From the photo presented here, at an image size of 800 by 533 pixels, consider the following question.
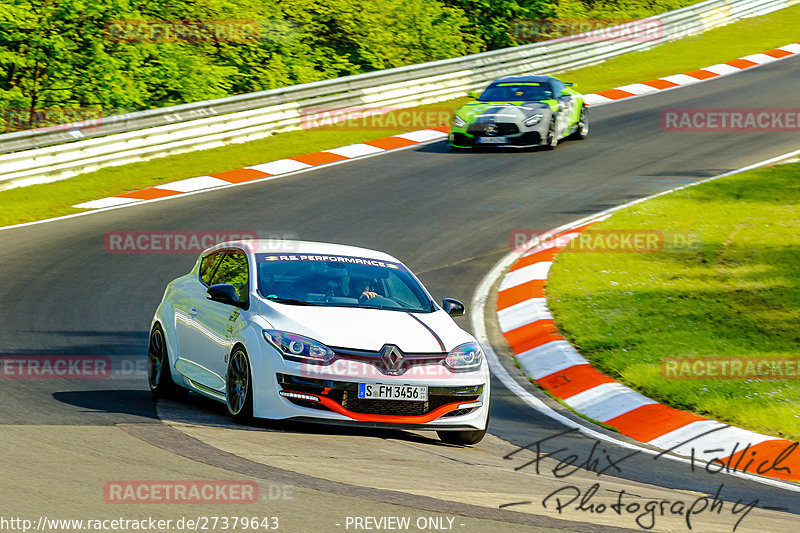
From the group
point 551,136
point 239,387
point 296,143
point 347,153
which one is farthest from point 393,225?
point 239,387

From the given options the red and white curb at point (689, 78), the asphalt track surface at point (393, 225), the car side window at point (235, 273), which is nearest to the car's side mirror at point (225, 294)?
the car side window at point (235, 273)

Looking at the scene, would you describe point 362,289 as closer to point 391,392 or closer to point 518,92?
point 391,392

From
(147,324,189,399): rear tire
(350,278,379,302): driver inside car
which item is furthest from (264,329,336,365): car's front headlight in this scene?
(147,324,189,399): rear tire

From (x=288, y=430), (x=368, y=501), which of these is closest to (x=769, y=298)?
(x=288, y=430)

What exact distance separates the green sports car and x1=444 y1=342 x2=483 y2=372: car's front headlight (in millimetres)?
13481

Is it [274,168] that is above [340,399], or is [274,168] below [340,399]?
below

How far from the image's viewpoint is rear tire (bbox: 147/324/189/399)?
361 inches

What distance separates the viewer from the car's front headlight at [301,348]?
7727mm

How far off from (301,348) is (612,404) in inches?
136

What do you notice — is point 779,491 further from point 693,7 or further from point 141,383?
point 693,7

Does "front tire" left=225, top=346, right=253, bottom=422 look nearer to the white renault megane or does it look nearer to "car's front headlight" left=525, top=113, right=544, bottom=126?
the white renault megane

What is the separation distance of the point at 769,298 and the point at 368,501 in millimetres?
7702

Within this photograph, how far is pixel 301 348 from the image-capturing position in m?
7.77

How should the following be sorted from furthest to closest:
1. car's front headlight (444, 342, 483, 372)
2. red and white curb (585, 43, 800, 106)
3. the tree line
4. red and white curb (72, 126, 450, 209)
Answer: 1. red and white curb (585, 43, 800, 106)
2. the tree line
3. red and white curb (72, 126, 450, 209)
4. car's front headlight (444, 342, 483, 372)
